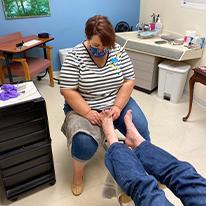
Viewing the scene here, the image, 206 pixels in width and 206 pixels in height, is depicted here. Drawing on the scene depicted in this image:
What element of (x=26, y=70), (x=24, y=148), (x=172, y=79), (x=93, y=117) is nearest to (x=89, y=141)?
(x=93, y=117)

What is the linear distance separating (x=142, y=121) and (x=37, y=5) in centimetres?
209

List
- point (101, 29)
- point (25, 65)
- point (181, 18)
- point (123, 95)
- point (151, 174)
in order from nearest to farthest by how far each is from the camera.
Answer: point (151, 174)
point (101, 29)
point (123, 95)
point (25, 65)
point (181, 18)

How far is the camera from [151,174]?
1.12 meters

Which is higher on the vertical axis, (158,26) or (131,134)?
(158,26)

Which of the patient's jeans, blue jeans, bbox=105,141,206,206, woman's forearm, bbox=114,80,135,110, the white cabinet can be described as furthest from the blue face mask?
the white cabinet

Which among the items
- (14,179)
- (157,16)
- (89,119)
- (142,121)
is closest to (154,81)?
(157,16)

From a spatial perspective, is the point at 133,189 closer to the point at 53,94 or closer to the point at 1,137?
the point at 1,137

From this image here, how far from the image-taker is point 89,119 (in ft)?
4.81

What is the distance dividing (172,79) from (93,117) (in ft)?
4.76

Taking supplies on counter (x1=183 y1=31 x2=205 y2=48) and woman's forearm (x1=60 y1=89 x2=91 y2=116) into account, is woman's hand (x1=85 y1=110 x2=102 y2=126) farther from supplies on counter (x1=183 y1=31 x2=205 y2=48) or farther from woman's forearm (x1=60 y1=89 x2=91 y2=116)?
supplies on counter (x1=183 y1=31 x2=205 y2=48)

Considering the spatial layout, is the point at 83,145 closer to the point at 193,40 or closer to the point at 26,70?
the point at 26,70

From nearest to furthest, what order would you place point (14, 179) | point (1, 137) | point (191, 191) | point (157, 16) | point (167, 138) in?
1. point (191, 191)
2. point (1, 137)
3. point (14, 179)
4. point (167, 138)
5. point (157, 16)

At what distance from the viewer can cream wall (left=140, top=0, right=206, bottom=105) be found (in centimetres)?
251

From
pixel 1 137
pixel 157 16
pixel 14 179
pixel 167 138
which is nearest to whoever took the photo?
pixel 1 137
